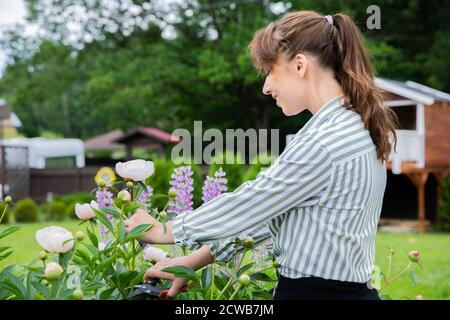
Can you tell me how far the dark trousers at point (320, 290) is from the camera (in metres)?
1.42

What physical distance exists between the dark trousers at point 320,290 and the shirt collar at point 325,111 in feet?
1.14

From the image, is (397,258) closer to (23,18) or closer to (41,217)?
(41,217)

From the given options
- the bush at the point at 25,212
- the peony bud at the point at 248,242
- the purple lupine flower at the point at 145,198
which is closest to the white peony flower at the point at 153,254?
the purple lupine flower at the point at 145,198

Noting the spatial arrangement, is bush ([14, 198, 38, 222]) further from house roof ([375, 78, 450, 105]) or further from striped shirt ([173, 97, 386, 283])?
striped shirt ([173, 97, 386, 283])

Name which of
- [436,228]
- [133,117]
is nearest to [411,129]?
[436,228]

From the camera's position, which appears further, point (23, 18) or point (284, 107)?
point (23, 18)

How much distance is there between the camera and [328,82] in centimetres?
153

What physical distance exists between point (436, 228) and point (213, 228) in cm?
1377

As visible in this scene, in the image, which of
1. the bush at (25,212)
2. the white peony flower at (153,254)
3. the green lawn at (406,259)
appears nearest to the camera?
the white peony flower at (153,254)

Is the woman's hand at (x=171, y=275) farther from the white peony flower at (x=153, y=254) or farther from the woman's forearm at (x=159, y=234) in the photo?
the white peony flower at (x=153, y=254)

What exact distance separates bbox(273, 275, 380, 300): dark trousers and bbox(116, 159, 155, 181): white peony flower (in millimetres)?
434

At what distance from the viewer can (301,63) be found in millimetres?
1485

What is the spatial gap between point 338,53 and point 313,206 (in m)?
0.38

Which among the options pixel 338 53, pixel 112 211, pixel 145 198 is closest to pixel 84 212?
pixel 112 211
